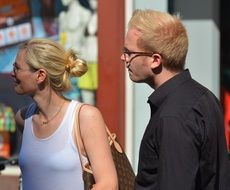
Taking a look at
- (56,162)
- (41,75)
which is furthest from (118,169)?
(41,75)

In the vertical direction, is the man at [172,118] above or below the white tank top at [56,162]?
above

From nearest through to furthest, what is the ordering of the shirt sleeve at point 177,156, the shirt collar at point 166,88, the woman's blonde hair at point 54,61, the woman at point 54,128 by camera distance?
the shirt sleeve at point 177,156, the shirt collar at point 166,88, the woman at point 54,128, the woman's blonde hair at point 54,61

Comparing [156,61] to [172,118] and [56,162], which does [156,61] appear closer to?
[172,118]

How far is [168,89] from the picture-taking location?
7.98ft

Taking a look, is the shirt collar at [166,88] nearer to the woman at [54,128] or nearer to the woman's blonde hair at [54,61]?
the woman at [54,128]

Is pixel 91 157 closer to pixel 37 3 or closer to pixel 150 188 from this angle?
pixel 150 188

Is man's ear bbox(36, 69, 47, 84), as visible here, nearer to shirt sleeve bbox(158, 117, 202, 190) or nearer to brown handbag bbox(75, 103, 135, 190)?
brown handbag bbox(75, 103, 135, 190)

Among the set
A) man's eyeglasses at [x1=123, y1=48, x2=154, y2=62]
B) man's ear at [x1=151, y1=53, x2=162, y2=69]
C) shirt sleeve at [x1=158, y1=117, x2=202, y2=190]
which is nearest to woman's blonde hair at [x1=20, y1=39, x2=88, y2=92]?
man's eyeglasses at [x1=123, y1=48, x2=154, y2=62]

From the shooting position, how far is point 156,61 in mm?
2463

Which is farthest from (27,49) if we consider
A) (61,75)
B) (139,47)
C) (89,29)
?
(89,29)

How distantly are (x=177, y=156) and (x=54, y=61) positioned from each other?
991mm

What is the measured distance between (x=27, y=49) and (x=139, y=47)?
0.74m

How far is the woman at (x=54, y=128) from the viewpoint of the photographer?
290cm

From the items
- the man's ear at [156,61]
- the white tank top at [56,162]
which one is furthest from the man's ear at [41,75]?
the man's ear at [156,61]
